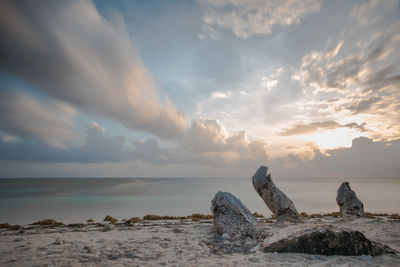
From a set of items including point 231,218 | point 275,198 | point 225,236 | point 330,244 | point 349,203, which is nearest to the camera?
point 330,244

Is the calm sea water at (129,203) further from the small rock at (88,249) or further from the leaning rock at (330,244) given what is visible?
the leaning rock at (330,244)

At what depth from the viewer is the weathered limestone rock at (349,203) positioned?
14.8 metres

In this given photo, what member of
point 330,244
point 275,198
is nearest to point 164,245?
point 330,244

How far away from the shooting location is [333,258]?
542 cm

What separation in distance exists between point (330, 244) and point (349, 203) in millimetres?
12678

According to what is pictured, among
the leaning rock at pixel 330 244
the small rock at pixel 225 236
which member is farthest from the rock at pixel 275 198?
the leaning rock at pixel 330 244

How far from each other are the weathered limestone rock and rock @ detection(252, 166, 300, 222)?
591cm

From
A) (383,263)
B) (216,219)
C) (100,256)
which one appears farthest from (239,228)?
(100,256)

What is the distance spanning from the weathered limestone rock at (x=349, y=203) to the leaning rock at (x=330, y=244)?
11445 millimetres

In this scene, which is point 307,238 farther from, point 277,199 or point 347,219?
point 347,219

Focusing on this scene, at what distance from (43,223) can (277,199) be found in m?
18.1

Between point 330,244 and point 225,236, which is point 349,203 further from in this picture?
point 225,236

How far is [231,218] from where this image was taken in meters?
9.05

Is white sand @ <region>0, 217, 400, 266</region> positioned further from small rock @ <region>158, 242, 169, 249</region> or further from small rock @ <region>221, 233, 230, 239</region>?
small rock @ <region>221, 233, 230, 239</region>
